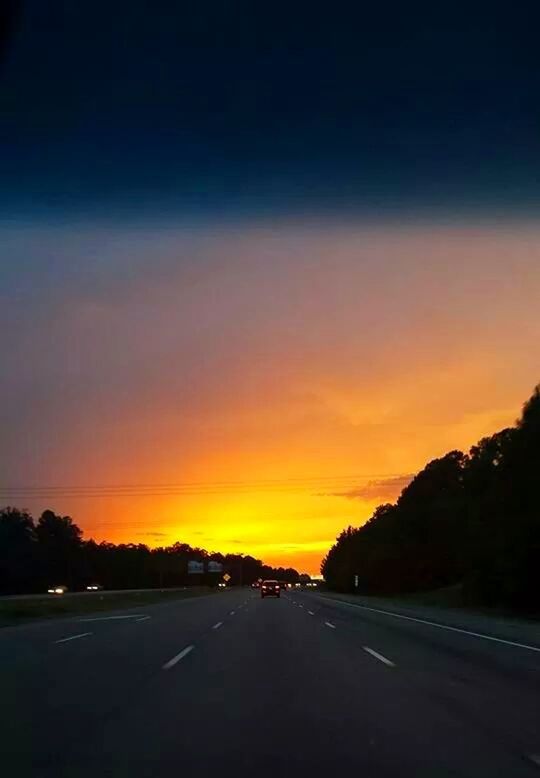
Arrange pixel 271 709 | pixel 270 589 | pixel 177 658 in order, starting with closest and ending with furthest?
pixel 271 709 < pixel 177 658 < pixel 270 589

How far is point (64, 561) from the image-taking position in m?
153

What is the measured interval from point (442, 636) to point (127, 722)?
16404 millimetres

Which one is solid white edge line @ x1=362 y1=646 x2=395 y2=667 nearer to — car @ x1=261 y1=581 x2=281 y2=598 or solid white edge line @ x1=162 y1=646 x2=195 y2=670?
solid white edge line @ x1=162 y1=646 x2=195 y2=670

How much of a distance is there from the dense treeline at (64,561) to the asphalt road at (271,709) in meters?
109

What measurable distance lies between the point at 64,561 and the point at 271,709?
484 ft

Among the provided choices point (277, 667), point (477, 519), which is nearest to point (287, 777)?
point (277, 667)

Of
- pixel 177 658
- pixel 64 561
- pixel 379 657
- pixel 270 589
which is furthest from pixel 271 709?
pixel 64 561

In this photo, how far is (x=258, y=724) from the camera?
417 inches

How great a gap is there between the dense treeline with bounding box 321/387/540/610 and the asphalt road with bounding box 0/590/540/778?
78.4 ft

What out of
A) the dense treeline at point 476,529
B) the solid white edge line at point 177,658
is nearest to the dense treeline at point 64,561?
the dense treeline at point 476,529

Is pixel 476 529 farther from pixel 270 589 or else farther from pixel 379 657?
pixel 379 657

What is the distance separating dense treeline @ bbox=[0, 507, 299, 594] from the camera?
12650 centimetres

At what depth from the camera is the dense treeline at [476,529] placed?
45750 mm

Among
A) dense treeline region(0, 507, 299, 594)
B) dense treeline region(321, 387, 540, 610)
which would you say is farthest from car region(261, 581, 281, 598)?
dense treeline region(0, 507, 299, 594)
